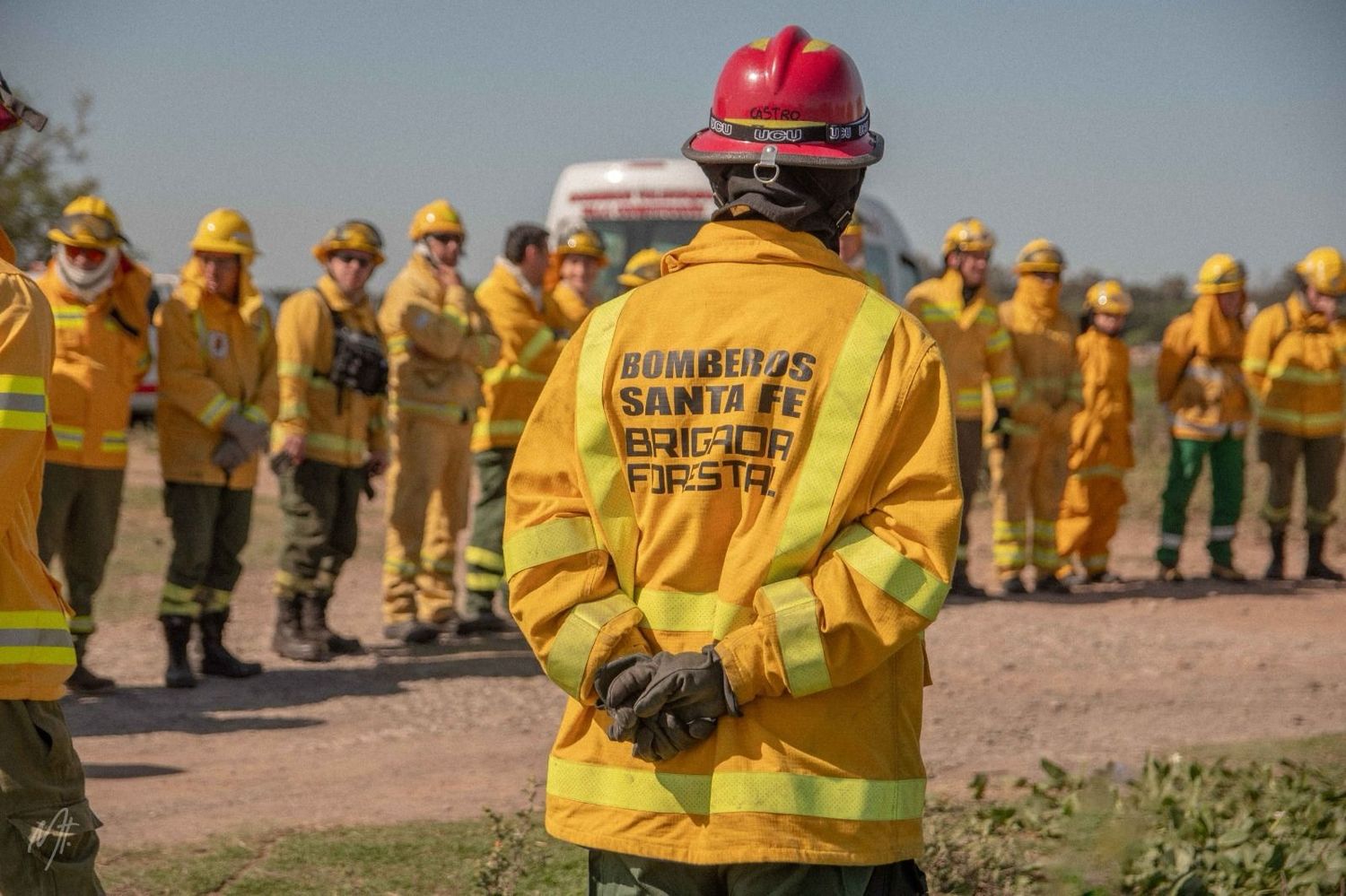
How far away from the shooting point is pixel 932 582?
9.69 feet

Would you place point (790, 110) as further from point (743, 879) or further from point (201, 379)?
point (201, 379)

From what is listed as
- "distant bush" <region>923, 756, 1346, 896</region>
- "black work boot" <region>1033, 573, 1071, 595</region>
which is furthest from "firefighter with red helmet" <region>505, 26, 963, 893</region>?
"black work boot" <region>1033, 573, 1071, 595</region>

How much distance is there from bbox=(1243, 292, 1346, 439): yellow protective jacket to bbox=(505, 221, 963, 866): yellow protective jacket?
11.5 meters

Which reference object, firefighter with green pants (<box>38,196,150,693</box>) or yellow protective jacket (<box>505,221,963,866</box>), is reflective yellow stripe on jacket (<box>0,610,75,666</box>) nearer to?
yellow protective jacket (<box>505,221,963,866</box>)

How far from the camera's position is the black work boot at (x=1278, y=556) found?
45.8 ft

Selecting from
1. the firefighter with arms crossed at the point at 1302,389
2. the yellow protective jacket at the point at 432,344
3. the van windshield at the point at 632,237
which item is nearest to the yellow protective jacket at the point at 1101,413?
the firefighter with arms crossed at the point at 1302,389

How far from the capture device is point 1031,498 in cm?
1330

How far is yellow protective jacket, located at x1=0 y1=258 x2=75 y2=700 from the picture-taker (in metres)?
3.60

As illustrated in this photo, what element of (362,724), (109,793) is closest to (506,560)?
(109,793)

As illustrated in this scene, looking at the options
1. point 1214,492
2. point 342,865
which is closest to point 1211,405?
point 1214,492

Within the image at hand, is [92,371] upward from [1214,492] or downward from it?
upward

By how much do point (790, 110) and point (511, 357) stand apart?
763 centimetres

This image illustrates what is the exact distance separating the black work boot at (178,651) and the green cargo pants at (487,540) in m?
2.07

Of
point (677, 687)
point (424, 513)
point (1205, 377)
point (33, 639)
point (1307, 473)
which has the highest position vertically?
point (677, 687)
